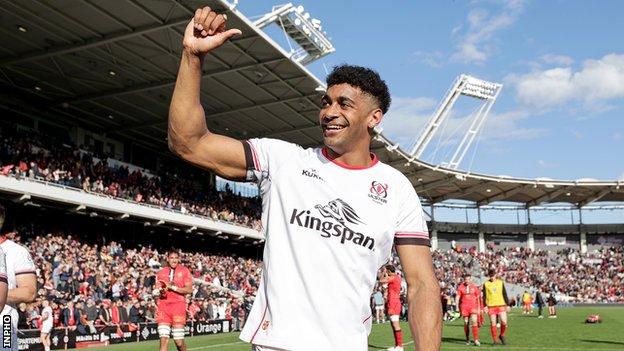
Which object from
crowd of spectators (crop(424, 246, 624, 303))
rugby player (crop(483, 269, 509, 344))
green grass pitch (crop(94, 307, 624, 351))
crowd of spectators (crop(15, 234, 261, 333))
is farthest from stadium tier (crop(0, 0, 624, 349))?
crowd of spectators (crop(424, 246, 624, 303))

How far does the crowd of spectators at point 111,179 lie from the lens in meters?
30.2

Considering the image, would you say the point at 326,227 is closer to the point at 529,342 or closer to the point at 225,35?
the point at 225,35

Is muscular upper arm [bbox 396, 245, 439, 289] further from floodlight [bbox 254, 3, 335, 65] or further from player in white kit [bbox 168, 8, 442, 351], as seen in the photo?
floodlight [bbox 254, 3, 335, 65]

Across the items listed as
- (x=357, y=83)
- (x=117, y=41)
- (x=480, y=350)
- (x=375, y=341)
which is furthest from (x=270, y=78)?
(x=357, y=83)

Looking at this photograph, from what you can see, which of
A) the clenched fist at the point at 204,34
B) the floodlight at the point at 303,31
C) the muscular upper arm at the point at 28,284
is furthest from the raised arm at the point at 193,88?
the floodlight at the point at 303,31

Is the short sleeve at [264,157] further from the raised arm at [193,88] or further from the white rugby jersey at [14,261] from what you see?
the white rugby jersey at [14,261]

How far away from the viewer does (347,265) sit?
123 inches

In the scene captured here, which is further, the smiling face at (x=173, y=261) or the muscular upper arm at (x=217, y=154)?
the smiling face at (x=173, y=261)

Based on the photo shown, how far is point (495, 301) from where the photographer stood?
18203mm

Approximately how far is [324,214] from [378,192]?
0.35m

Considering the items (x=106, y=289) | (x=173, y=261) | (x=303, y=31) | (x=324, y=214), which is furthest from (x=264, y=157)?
(x=303, y=31)

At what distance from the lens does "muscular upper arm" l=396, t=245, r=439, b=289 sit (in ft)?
11.0

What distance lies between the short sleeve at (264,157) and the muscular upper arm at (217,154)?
0.03m

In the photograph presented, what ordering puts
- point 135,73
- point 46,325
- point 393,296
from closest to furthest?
point 393,296
point 46,325
point 135,73
